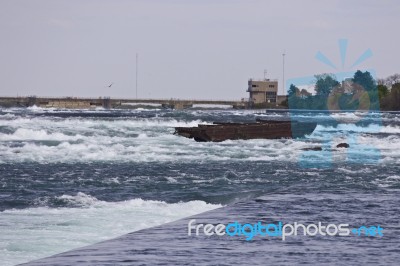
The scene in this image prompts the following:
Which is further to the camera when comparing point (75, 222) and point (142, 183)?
point (142, 183)

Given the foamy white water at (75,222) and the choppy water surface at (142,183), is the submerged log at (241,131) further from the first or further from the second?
the foamy white water at (75,222)

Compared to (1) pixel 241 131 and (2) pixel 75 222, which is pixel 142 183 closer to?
(2) pixel 75 222

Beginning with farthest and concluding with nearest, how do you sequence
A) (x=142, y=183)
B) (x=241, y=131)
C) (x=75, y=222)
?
(x=241, y=131) < (x=142, y=183) < (x=75, y=222)

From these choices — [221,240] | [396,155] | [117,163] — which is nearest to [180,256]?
[221,240]

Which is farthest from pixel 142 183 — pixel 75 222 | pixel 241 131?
pixel 241 131

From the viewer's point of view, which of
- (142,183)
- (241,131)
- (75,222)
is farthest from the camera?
(241,131)

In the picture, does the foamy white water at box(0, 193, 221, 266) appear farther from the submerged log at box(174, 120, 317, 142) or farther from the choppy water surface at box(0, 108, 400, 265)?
the submerged log at box(174, 120, 317, 142)

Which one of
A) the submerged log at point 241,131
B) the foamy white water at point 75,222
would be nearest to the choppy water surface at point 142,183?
the foamy white water at point 75,222

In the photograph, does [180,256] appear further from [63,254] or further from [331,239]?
[331,239]

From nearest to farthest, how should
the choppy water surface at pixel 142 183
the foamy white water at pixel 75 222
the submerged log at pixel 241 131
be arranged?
the foamy white water at pixel 75 222 → the choppy water surface at pixel 142 183 → the submerged log at pixel 241 131

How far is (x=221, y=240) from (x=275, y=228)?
165cm

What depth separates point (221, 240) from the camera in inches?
505

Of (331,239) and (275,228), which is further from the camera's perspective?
(275,228)

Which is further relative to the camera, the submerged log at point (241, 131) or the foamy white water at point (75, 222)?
the submerged log at point (241, 131)
